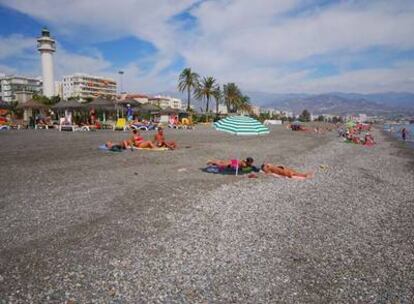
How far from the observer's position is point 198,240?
493cm

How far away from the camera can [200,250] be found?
4578mm

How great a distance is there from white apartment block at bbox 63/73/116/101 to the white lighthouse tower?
179 feet

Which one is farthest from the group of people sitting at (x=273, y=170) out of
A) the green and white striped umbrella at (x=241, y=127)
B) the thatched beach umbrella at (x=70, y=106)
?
the thatched beach umbrella at (x=70, y=106)

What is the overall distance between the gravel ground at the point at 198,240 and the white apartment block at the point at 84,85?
449 ft

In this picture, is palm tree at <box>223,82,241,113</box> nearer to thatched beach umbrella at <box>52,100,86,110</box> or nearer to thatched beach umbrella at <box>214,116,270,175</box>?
thatched beach umbrella at <box>52,100,86,110</box>

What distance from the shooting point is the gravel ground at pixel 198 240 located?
141 inches

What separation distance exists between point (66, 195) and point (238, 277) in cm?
474

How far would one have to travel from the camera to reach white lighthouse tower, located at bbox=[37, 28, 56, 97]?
78.9m

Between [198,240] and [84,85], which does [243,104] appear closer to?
[198,240]

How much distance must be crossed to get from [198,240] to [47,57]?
8955 cm

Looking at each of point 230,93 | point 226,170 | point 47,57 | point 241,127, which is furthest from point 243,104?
point 241,127

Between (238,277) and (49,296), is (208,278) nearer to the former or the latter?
(238,277)

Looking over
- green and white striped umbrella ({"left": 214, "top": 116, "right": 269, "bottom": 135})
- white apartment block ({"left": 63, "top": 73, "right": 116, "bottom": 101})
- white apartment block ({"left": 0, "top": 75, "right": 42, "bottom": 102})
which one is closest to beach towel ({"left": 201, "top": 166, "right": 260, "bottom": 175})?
green and white striped umbrella ({"left": 214, "top": 116, "right": 269, "bottom": 135})

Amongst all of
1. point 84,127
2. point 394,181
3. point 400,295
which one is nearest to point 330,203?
point 400,295
